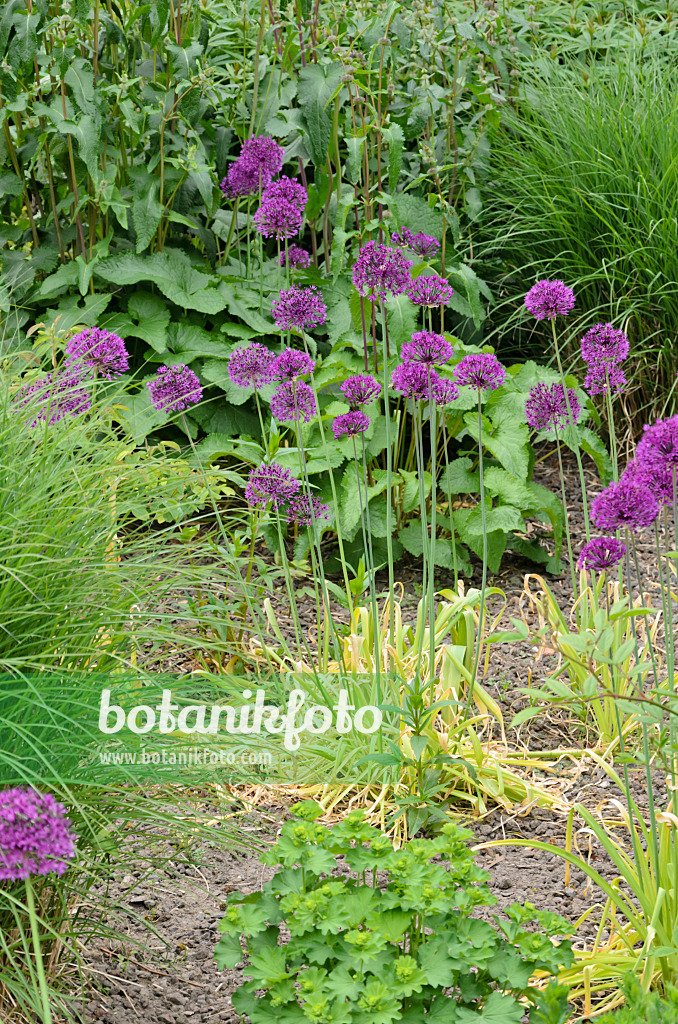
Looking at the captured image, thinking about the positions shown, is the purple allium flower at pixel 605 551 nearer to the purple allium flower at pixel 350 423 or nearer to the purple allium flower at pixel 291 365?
the purple allium flower at pixel 350 423

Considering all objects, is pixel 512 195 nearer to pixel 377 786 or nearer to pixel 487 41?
pixel 487 41

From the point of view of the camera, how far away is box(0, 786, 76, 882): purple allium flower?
1.28 m

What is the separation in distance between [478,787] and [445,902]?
99 cm

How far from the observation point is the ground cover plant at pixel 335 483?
1.59 metres

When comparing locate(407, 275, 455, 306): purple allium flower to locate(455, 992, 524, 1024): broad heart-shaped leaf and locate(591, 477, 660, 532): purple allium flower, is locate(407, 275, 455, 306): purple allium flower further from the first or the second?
locate(455, 992, 524, 1024): broad heart-shaped leaf

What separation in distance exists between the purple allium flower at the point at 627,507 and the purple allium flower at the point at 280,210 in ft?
4.86

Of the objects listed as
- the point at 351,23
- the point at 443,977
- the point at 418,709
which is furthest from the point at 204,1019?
the point at 351,23


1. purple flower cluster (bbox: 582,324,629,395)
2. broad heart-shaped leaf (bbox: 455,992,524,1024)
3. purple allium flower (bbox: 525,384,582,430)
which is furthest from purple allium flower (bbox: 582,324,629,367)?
broad heart-shaped leaf (bbox: 455,992,524,1024)

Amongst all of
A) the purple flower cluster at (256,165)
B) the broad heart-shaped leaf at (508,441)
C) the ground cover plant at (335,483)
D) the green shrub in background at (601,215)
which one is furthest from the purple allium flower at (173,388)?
the green shrub in background at (601,215)

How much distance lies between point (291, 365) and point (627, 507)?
107cm

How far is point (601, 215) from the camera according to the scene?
4309mm

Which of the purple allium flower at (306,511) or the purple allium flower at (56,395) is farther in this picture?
the purple allium flower at (306,511)

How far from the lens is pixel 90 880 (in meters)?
1.76

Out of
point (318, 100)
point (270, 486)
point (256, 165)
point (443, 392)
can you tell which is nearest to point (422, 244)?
point (443, 392)
